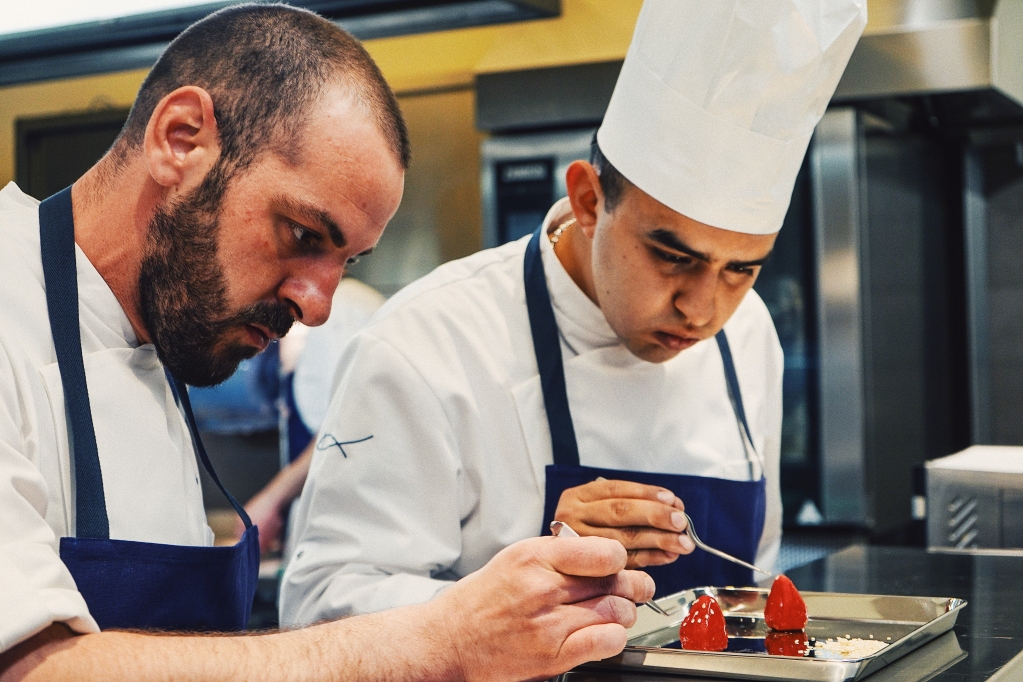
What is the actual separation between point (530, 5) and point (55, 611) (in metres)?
2.07

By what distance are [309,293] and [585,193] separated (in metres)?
0.54

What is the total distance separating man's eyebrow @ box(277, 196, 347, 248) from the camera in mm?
1180

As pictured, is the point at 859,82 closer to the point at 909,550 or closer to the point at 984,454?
the point at 984,454

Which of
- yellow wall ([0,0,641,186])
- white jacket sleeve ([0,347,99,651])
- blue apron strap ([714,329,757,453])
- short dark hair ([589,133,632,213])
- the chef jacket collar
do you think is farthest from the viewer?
yellow wall ([0,0,641,186])

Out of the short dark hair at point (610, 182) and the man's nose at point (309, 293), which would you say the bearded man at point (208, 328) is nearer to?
the man's nose at point (309, 293)

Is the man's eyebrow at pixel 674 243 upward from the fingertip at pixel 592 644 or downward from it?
upward

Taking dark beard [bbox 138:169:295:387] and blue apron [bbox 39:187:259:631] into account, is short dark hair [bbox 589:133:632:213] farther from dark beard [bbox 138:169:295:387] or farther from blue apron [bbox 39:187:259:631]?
blue apron [bbox 39:187:259:631]

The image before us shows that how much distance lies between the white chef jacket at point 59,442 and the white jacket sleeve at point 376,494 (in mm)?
176

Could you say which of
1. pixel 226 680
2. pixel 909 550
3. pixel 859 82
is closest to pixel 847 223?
pixel 859 82

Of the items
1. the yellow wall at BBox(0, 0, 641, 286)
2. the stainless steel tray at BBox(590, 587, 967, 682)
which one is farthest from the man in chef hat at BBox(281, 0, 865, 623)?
the yellow wall at BBox(0, 0, 641, 286)

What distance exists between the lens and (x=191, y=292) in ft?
3.96

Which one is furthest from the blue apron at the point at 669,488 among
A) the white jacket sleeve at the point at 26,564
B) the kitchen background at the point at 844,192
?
the kitchen background at the point at 844,192

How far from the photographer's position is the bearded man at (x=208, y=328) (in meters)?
1.07

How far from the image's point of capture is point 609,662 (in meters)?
1.14
